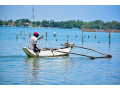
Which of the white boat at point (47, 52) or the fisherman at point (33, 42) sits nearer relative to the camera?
the fisherman at point (33, 42)

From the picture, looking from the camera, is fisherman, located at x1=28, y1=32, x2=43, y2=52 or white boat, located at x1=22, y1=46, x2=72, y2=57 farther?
white boat, located at x1=22, y1=46, x2=72, y2=57

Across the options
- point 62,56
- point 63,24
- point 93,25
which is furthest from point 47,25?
point 62,56

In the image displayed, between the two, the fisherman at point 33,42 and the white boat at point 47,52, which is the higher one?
the fisherman at point 33,42

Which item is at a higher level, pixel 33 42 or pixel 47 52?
pixel 33 42

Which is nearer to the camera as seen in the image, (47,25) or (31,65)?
(31,65)

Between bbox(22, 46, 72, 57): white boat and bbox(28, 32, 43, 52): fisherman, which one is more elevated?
bbox(28, 32, 43, 52): fisherman

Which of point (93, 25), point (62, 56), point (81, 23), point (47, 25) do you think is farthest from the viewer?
point (81, 23)

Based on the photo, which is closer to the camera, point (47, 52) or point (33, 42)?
point (33, 42)

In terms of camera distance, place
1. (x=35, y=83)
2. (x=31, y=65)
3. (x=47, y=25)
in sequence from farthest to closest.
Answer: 1. (x=47, y=25)
2. (x=31, y=65)
3. (x=35, y=83)
